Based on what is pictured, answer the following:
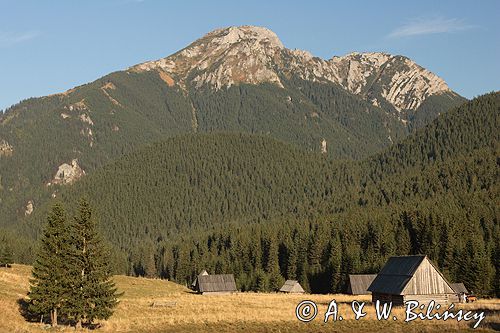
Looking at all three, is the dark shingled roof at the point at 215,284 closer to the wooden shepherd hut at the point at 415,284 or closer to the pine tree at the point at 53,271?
the wooden shepherd hut at the point at 415,284

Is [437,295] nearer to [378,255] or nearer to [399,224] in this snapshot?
[378,255]

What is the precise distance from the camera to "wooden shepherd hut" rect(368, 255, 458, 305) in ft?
229

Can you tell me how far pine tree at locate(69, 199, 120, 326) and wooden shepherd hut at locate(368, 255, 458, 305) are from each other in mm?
33747

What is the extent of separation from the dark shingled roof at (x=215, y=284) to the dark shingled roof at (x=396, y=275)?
153 ft

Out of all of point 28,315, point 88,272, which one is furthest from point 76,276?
point 28,315

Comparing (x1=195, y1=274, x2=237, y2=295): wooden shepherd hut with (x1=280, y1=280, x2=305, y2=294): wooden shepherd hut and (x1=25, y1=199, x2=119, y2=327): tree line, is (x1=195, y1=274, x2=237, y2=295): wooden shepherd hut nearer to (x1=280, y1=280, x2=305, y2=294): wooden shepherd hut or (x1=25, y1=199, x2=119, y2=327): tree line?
(x1=280, y1=280, x2=305, y2=294): wooden shepherd hut

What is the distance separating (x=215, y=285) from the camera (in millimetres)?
117812

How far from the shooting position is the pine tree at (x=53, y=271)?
5184 cm

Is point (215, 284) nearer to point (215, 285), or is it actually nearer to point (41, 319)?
point (215, 285)

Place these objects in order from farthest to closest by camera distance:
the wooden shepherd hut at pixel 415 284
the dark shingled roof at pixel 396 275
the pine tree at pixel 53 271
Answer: the dark shingled roof at pixel 396 275, the wooden shepherd hut at pixel 415 284, the pine tree at pixel 53 271

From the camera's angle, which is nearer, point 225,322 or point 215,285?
point 225,322

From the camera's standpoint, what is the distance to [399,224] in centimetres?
14675

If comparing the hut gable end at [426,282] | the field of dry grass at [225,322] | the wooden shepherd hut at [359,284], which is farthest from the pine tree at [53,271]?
the wooden shepherd hut at [359,284]

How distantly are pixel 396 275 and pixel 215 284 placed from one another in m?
51.6
